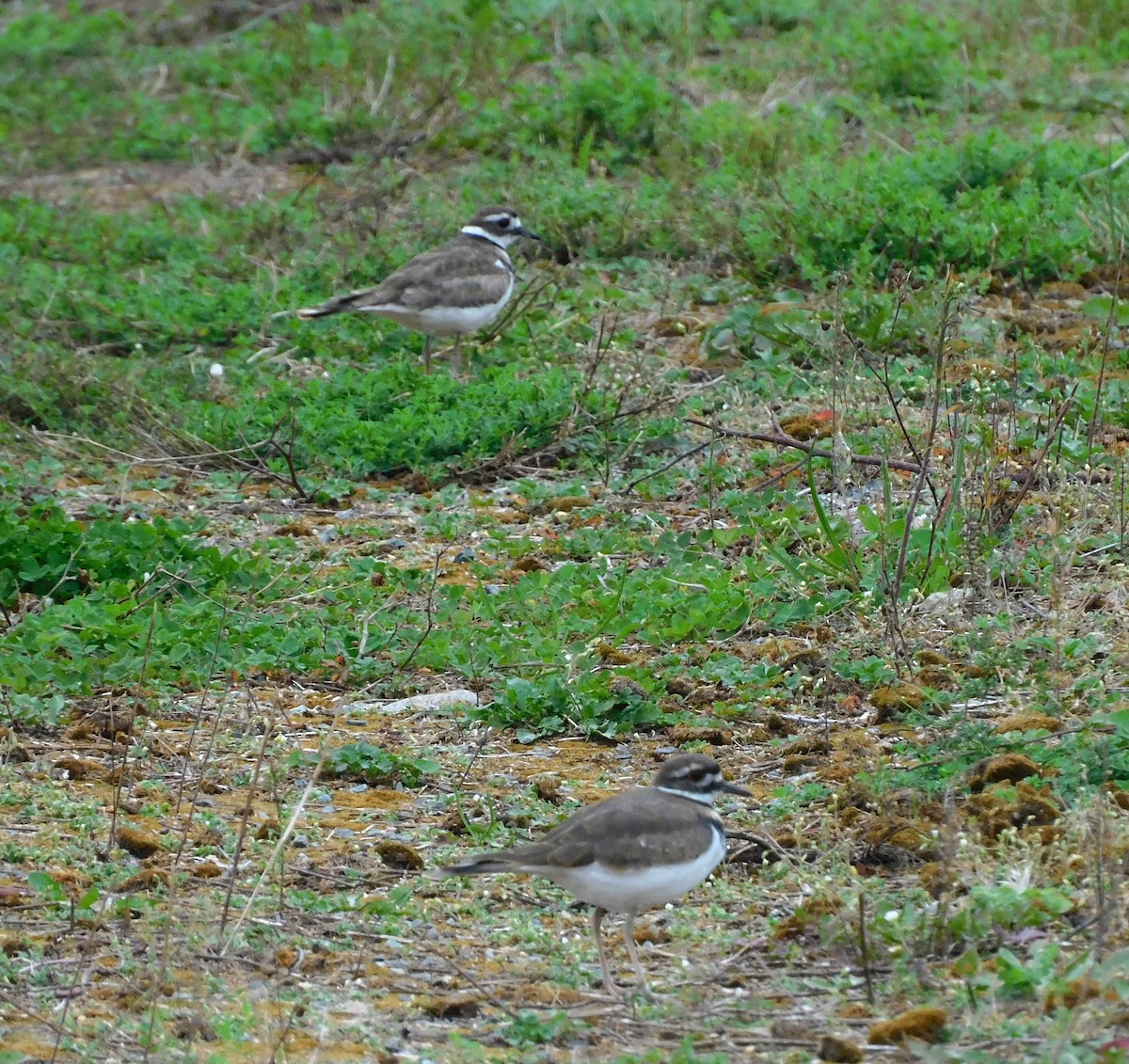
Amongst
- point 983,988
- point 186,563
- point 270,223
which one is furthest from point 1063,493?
point 270,223

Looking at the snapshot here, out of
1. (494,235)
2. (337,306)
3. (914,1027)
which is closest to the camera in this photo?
(914,1027)

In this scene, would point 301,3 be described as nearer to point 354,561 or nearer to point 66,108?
point 66,108

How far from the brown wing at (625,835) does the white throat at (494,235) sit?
6.68 meters

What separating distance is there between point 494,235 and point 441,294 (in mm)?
1200

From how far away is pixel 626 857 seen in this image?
15.3ft

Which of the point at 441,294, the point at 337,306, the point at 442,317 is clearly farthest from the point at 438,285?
the point at 337,306

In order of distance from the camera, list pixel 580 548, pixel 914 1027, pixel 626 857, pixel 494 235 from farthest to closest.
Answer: pixel 494 235, pixel 580 548, pixel 626 857, pixel 914 1027

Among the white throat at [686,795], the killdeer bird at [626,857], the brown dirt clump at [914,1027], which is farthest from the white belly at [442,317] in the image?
the brown dirt clump at [914,1027]

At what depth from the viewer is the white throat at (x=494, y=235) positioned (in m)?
11.2

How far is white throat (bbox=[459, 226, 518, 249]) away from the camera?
36.6 feet

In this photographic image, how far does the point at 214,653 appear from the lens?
22.2 feet

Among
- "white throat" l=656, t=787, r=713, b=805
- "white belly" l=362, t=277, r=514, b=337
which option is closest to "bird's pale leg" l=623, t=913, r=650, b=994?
"white throat" l=656, t=787, r=713, b=805

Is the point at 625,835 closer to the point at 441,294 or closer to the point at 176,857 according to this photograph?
the point at 176,857

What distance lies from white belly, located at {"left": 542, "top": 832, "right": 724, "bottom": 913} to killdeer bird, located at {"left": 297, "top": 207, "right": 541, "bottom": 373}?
5840 millimetres
